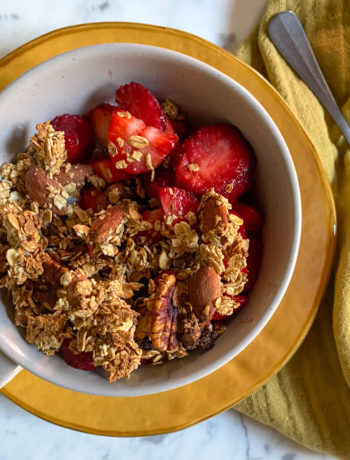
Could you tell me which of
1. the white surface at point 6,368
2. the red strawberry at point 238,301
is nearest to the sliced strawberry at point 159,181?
the red strawberry at point 238,301

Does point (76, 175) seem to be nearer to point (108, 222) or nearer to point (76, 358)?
point (108, 222)

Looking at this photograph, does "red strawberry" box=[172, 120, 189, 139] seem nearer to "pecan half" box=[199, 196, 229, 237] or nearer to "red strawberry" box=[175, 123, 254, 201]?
"red strawberry" box=[175, 123, 254, 201]

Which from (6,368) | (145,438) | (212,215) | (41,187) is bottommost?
(145,438)

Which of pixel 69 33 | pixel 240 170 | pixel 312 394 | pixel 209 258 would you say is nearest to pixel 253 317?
pixel 209 258

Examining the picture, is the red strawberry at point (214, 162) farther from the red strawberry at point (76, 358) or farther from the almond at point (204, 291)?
the red strawberry at point (76, 358)

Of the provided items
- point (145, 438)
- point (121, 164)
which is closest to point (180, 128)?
point (121, 164)

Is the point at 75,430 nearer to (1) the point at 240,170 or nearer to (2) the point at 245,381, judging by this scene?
(2) the point at 245,381
